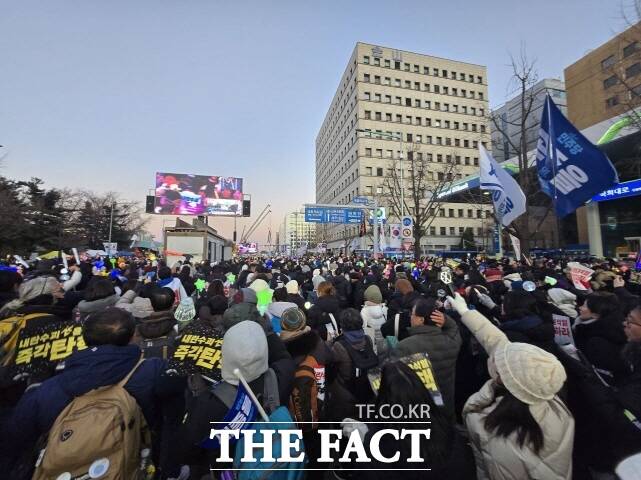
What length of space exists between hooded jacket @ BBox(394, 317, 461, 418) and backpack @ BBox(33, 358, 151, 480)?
2.18m

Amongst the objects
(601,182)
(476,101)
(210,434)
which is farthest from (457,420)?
(476,101)

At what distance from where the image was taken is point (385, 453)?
176cm

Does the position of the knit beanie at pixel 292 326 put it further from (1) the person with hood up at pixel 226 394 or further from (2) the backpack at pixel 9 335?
(2) the backpack at pixel 9 335

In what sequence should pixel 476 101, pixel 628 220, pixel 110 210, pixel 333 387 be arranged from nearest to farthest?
1. pixel 333 387
2. pixel 628 220
3. pixel 110 210
4. pixel 476 101

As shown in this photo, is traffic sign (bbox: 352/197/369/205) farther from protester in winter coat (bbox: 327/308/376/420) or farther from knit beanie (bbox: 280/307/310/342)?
knit beanie (bbox: 280/307/310/342)

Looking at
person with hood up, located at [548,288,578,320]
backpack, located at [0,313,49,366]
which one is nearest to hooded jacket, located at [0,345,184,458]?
backpack, located at [0,313,49,366]

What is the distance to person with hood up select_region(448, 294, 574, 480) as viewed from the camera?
1.67 m

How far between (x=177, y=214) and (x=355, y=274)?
2727 centimetres

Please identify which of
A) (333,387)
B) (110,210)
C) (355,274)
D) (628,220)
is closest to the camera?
(333,387)

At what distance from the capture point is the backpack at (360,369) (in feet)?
9.91

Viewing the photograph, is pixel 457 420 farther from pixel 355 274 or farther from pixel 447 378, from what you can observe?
pixel 355 274

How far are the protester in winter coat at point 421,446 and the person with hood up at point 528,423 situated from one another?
0.19 meters

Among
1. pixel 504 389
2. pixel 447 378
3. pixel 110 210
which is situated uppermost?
pixel 110 210

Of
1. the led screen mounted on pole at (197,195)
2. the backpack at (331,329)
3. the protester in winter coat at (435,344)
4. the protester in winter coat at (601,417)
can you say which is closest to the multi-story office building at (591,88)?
the led screen mounted on pole at (197,195)
